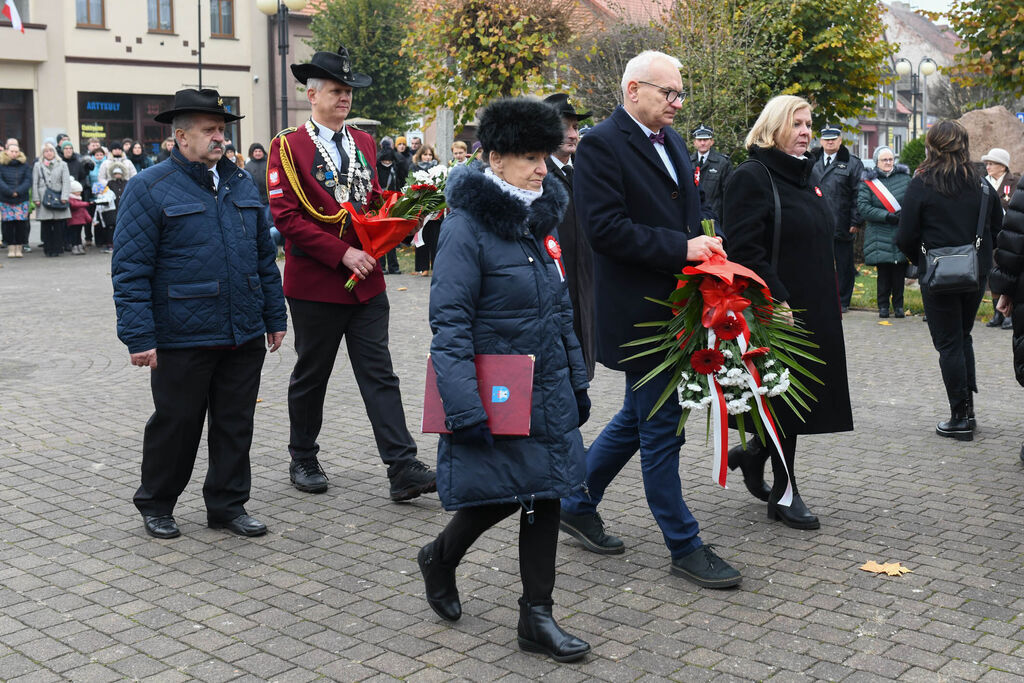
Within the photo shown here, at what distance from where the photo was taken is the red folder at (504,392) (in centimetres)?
407

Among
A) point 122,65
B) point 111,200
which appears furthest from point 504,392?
point 122,65

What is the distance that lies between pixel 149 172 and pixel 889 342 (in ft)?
27.7

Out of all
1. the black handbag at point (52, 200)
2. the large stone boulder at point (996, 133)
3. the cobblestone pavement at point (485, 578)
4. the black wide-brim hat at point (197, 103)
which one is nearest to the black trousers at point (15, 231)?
the black handbag at point (52, 200)

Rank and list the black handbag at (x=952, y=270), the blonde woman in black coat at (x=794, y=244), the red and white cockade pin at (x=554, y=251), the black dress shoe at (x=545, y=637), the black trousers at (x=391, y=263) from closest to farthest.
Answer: the black dress shoe at (x=545, y=637), the red and white cockade pin at (x=554, y=251), the blonde woman in black coat at (x=794, y=244), the black handbag at (x=952, y=270), the black trousers at (x=391, y=263)

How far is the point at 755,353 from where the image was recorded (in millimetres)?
4914

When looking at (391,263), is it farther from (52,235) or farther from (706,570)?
(706,570)

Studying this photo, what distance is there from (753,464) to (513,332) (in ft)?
7.83

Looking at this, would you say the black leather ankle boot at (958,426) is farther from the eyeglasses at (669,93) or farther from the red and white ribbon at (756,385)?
the eyeglasses at (669,93)

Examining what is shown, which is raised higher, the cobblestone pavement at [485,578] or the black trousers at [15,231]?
the black trousers at [15,231]

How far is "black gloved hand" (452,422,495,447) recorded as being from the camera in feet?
13.1

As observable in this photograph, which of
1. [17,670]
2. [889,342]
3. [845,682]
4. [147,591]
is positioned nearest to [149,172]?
[147,591]

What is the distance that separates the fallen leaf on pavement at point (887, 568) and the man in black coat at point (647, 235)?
Answer: 656 mm

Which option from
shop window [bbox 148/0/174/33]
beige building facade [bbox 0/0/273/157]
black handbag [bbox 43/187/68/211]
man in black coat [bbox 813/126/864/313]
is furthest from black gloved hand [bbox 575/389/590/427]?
shop window [bbox 148/0/174/33]

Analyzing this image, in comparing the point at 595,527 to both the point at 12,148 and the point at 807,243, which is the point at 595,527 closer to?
the point at 807,243
